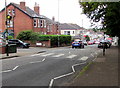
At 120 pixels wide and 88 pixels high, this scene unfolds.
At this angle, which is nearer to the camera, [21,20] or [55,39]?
[55,39]

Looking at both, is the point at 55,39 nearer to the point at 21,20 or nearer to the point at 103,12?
the point at 21,20

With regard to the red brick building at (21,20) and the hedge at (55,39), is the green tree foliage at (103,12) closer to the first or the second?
the hedge at (55,39)

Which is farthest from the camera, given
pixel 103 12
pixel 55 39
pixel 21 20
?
pixel 21 20

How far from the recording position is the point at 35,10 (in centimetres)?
5581

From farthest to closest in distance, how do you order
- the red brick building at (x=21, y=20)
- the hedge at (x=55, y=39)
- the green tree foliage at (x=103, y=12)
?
the red brick building at (x=21, y=20) < the hedge at (x=55, y=39) < the green tree foliage at (x=103, y=12)

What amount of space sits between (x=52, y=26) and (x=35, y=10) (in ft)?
26.9

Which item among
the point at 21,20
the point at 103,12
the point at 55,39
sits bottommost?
the point at 55,39

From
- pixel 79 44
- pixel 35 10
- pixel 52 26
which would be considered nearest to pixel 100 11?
pixel 79 44

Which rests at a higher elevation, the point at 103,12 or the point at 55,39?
the point at 103,12

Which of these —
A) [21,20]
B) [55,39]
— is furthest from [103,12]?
[21,20]

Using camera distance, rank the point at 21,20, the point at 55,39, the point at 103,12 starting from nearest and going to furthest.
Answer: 1. the point at 103,12
2. the point at 55,39
3. the point at 21,20

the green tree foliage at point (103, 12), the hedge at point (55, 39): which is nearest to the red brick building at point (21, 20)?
the hedge at point (55, 39)

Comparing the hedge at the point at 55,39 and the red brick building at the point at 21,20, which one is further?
the red brick building at the point at 21,20

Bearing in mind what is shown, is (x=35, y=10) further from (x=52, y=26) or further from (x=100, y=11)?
(x=100, y=11)
